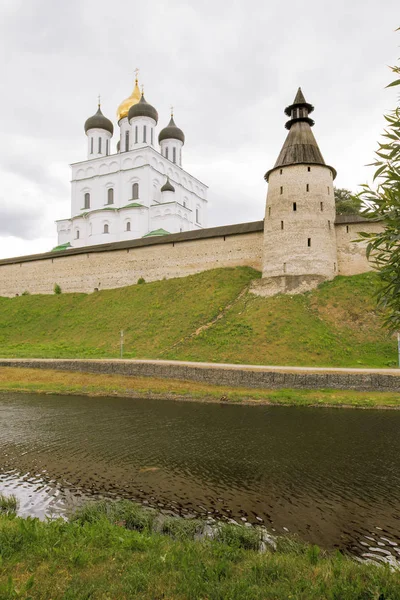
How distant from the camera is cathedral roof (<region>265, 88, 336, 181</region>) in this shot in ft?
86.8

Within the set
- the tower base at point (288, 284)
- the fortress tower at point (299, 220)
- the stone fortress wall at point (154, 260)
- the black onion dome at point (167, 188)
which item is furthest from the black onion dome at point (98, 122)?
the tower base at point (288, 284)

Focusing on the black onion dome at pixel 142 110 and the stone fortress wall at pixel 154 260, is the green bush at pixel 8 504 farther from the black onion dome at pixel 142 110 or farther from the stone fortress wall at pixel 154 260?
the black onion dome at pixel 142 110

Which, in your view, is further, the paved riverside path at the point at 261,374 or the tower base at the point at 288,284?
the tower base at the point at 288,284

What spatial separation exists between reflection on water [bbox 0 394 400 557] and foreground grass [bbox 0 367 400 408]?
2.73 ft

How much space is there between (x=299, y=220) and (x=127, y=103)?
1316 inches

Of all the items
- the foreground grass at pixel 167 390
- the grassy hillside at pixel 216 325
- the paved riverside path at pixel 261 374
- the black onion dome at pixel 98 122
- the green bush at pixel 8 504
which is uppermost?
the black onion dome at pixel 98 122

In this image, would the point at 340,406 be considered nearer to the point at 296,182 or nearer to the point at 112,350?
the point at 112,350

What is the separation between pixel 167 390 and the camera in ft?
55.2

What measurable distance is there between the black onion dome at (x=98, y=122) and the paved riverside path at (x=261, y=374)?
3771 cm

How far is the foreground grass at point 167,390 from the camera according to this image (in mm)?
14820

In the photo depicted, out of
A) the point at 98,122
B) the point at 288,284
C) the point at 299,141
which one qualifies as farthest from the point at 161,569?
the point at 98,122

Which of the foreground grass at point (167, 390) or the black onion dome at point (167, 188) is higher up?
the black onion dome at point (167, 188)

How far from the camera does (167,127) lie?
164ft

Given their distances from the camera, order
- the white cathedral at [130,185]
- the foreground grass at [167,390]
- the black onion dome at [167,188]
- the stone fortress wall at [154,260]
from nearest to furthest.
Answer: the foreground grass at [167,390] → the stone fortress wall at [154,260] → the white cathedral at [130,185] → the black onion dome at [167,188]
